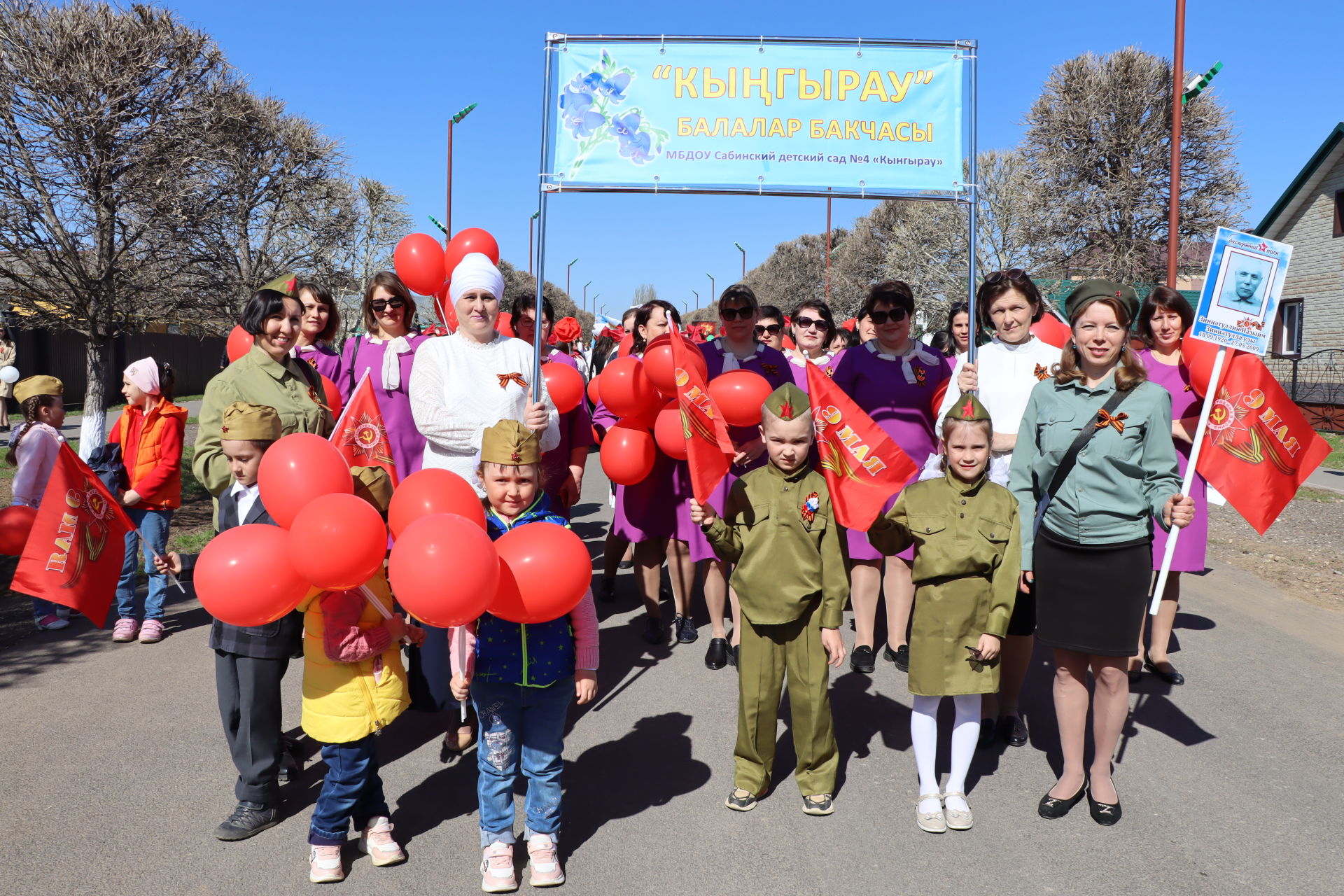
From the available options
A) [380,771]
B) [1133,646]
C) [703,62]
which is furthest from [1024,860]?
[703,62]

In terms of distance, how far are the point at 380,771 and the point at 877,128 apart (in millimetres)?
3866

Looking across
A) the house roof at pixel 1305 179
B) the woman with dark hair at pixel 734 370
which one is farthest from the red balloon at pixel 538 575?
the house roof at pixel 1305 179

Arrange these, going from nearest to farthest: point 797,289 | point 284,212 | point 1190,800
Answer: point 1190,800 → point 284,212 → point 797,289

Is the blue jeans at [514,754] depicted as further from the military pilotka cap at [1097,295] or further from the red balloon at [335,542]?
the military pilotka cap at [1097,295]

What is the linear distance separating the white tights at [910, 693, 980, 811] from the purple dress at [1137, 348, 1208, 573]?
192cm

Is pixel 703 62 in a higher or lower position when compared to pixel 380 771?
higher

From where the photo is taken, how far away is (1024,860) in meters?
3.29

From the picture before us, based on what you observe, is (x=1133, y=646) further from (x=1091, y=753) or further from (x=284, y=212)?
(x=284, y=212)

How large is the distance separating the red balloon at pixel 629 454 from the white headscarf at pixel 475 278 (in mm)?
1611

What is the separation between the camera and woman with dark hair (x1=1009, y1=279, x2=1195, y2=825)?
11.5 feet

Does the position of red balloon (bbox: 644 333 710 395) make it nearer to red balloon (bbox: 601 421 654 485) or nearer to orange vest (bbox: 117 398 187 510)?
red balloon (bbox: 601 421 654 485)

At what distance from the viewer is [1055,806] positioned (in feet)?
11.9

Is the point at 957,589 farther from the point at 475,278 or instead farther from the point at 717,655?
the point at 475,278

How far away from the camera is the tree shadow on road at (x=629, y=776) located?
11.9 ft
